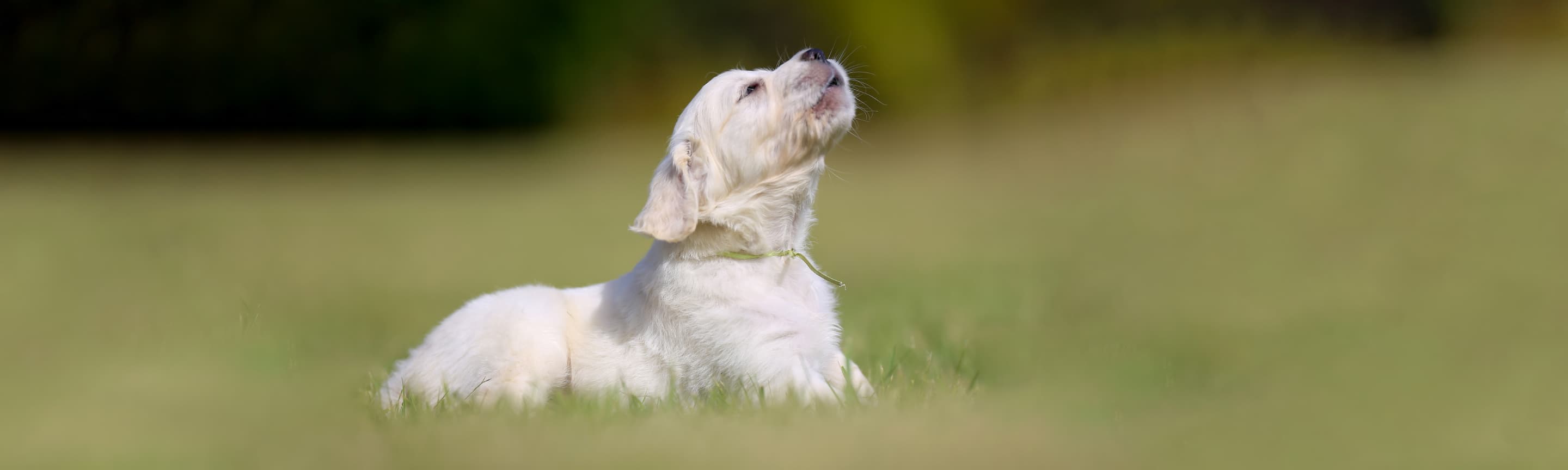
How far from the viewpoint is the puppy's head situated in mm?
4227

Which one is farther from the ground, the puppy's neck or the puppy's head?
the puppy's head

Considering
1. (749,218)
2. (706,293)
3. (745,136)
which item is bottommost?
(706,293)

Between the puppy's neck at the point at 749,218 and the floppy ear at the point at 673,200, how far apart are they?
0.09 metres

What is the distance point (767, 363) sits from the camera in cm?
401

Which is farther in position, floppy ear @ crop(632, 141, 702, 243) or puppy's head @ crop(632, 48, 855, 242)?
puppy's head @ crop(632, 48, 855, 242)

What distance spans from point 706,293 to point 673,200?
368mm

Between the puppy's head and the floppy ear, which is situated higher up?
the puppy's head

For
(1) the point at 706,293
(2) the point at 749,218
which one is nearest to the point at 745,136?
(2) the point at 749,218

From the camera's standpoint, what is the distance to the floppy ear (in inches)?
162

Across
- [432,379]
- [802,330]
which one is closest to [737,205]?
[802,330]

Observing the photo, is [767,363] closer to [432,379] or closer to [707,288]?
[707,288]

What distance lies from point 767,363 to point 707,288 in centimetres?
39

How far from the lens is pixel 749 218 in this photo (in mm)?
4281

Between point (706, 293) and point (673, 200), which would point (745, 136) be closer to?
point (673, 200)
